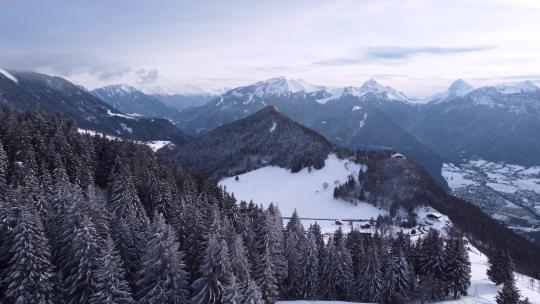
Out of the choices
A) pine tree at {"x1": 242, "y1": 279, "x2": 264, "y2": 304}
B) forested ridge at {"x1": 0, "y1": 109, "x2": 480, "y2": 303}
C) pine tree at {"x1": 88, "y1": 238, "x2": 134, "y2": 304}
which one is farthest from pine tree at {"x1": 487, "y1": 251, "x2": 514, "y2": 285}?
pine tree at {"x1": 88, "y1": 238, "x2": 134, "y2": 304}

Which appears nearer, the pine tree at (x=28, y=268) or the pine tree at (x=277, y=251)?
the pine tree at (x=28, y=268)

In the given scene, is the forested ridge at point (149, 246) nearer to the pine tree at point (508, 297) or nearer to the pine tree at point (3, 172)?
the pine tree at point (3, 172)

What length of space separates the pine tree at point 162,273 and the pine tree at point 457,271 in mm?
51526

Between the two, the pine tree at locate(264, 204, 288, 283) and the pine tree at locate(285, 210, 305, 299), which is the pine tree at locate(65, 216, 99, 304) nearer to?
the pine tree at locate(264, 204, 288, 283)

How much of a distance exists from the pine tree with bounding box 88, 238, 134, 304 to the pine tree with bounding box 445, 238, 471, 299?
2287 inches

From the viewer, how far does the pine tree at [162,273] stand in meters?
50.0

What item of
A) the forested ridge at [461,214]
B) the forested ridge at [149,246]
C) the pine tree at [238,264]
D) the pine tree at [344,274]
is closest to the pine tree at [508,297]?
the forested ridge at [149,246]

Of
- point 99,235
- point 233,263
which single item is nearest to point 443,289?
point 233,263

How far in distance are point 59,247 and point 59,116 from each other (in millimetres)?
64833

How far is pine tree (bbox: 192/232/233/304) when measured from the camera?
50250 mm

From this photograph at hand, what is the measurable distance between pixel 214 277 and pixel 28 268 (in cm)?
1964

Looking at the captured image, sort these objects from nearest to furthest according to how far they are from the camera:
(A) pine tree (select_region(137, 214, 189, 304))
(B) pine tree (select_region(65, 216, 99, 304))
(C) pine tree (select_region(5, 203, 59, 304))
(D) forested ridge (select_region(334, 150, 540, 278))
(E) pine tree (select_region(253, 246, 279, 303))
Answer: (C) pine tree (select_region(5, 203, 59, 304)) → (B) pine tree (select_region(65, 216, 99, 304)) → (A) pine tree (select_region(137, 214, 189, 304)) → (E) pine tree (select_region(253, 246, 279, 303)) → (D) forested ridge (select_region(334, 150, 540, 278))

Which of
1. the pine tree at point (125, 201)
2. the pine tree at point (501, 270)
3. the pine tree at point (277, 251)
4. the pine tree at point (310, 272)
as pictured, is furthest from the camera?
the pine tree at point (501, 270)

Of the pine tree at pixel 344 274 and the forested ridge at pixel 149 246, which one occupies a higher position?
the forested ridge at pixel 149 246
